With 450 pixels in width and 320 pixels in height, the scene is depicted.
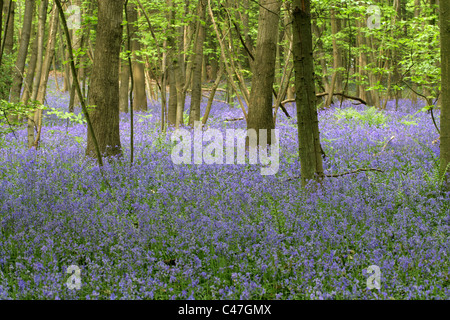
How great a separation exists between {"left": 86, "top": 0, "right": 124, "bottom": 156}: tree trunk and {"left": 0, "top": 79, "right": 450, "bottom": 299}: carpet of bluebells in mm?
713

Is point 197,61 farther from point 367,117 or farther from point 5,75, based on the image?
point 5,75

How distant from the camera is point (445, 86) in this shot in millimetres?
5945

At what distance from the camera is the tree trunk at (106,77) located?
7633mm

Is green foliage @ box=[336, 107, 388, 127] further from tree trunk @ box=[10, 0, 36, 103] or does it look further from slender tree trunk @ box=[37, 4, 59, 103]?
tree trunk @ box=[10, 0, 36, 103]

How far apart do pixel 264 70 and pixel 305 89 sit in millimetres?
3299

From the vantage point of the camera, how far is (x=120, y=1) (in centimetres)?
764

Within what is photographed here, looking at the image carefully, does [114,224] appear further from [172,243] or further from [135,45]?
[135,45]

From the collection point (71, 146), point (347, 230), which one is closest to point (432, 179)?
point (347, 230)

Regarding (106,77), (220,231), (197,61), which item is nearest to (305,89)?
(220,231)

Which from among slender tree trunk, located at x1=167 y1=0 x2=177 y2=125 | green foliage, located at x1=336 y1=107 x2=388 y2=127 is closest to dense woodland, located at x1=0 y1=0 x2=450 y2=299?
green foliage, located at x1=336 y1=107 x2=388 y2=127

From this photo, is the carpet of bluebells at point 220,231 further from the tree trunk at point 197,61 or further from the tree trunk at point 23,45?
the tree trunk at point 23,45

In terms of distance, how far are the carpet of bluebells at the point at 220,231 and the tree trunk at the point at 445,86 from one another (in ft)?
0.91

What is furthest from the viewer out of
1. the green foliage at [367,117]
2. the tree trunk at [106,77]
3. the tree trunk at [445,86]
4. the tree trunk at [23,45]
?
the green foliage at [367,117]

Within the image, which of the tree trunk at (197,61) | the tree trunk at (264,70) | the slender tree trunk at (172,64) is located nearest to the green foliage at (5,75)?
the slender tree trunk at (172,64)
